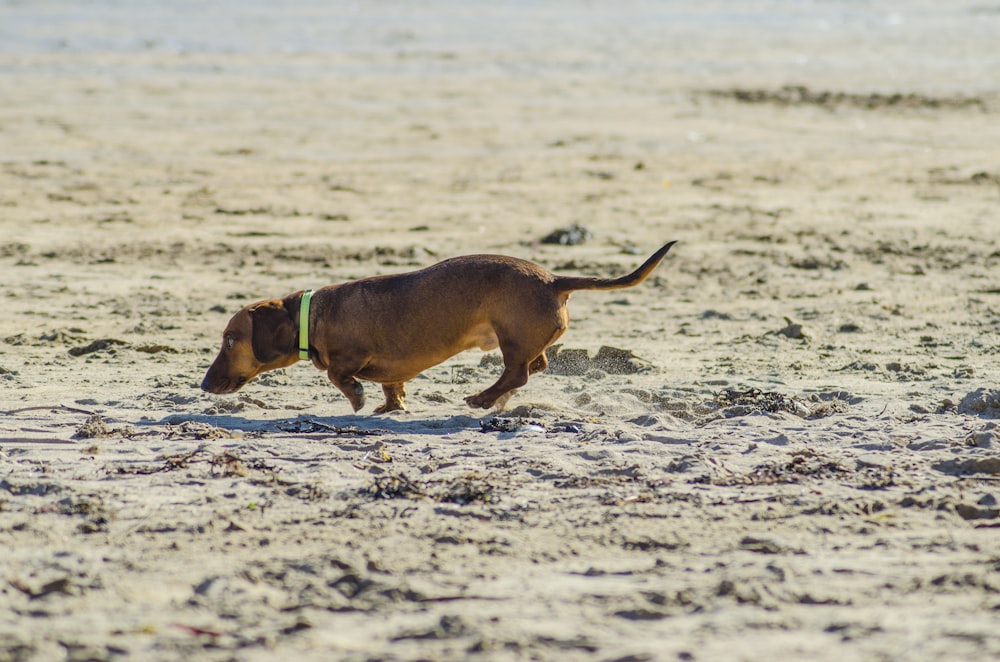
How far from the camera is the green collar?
730cm

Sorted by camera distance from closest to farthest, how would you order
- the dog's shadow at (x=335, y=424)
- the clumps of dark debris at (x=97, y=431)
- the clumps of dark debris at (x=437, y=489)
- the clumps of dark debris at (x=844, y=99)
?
the clumps of dark debris at (x=437, y=489) < the clumps of dark debris at (x=97, y=431) < the dog's shadow at (x=335, y=424) < the clumps of dark debris at (x=844, y=99)

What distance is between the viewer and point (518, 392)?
7.69 meters

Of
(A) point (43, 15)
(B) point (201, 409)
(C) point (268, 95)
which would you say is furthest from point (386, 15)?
(B) point (201, 409)

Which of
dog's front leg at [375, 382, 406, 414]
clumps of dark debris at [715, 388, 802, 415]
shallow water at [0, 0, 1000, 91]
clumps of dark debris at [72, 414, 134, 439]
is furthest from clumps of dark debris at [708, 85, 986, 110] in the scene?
clumps of dark debris at [72, 414, 134, 439]

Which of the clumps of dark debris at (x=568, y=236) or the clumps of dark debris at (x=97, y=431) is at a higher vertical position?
the clumps of dark debris at (x=568, y=236)

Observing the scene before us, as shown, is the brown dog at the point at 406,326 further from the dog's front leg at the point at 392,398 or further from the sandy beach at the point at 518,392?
the sandy beach at the point at 518,392

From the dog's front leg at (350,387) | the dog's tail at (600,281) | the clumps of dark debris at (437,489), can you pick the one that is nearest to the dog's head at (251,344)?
the dog's front leg at (350,387)

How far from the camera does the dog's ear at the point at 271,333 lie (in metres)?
7.28

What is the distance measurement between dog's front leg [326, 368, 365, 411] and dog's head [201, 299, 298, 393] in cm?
29

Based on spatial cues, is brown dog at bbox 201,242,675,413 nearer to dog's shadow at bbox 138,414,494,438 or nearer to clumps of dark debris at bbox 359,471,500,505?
dog's shadow at bbox 138,414,494,438

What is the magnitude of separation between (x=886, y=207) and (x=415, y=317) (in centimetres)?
780

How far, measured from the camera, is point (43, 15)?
34.3 metres

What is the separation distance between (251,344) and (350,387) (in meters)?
0.60

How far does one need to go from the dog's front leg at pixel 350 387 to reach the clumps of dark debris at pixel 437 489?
1591 mm
